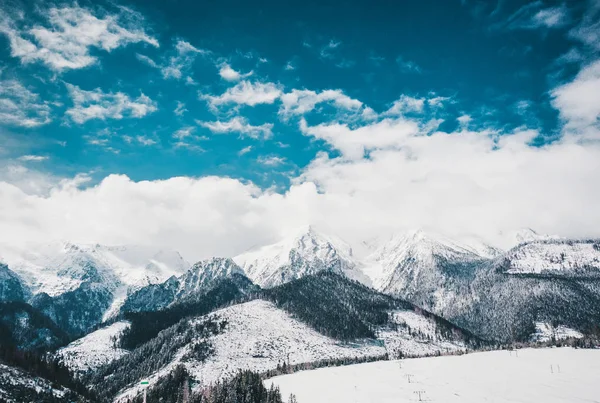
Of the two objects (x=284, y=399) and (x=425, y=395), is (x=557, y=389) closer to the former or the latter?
(x=425, y=395)

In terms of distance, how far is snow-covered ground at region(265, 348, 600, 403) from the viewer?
84188 millimetres

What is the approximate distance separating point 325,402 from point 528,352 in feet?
282

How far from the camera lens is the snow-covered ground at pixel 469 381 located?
8419 cm

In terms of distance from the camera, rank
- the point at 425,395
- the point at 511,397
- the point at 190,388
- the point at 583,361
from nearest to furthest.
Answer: the point at 511,397 < the point at 425,395 < the point at 583,361 < the point at 190,388

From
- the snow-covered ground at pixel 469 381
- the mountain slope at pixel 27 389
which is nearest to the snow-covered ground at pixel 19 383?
the mountain slope at pixel 27 389

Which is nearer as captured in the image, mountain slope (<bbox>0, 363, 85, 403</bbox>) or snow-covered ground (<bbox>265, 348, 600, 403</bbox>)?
snow-covered ground (<bbox>265, 348, 600, 403</bbox>)

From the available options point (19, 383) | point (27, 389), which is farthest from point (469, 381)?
point (19, 383)

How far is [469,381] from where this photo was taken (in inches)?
3957

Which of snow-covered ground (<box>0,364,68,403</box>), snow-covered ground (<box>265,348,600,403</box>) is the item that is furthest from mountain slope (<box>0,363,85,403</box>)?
snow-covered ground (<box>265,348,600,403</box>)

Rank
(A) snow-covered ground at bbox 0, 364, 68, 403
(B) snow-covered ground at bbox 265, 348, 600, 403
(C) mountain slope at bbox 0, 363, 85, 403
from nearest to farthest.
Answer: (B) snow-covered ground at bbox 265, 348, 600, 403
(C) mountain slope at bbox 0, 363, 85, 403
(A) snow-covered ground at bbox 0, 364, 68, 403

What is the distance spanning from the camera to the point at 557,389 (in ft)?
280

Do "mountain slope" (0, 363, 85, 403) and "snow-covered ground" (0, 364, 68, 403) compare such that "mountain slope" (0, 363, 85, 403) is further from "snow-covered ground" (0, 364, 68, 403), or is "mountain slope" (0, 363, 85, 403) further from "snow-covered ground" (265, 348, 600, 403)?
"snow-covered ground" (265, 348, 600, 403)

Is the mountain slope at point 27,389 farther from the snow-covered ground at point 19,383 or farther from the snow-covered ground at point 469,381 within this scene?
the snow-covered ground at point 469,381

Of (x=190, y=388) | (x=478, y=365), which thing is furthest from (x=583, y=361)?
(x=190, y=388)
